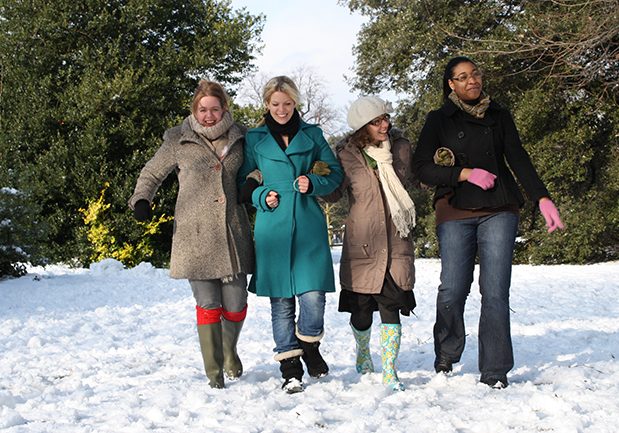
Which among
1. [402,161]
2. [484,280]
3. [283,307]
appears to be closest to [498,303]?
[484,280]

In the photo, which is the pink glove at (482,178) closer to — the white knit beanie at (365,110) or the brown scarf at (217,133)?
the white knit beanie at (365,110)

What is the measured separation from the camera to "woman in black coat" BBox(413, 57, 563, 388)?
4160 mm

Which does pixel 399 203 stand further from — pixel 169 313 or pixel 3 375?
pixel 169 313

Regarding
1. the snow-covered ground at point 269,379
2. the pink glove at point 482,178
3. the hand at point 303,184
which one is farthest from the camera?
the hand at point 303,184

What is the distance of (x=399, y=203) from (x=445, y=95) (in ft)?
2.69

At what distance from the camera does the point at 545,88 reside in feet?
47.4

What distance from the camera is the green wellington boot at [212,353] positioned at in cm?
424

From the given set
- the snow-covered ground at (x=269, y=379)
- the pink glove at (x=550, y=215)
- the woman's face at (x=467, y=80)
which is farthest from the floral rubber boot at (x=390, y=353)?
the woman's face at (x=467, y=80)

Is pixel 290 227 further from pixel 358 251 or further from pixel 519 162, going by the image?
pixel 519 162

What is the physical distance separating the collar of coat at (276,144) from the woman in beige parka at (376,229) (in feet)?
0.97

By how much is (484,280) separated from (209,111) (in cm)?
201

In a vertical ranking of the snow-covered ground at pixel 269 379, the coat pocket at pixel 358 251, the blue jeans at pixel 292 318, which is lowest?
the snow-covered ground at pixel 269 379

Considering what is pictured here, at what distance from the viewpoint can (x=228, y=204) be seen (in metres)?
4.42

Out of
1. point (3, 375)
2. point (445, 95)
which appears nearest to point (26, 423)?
point (3, 375)
